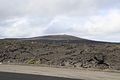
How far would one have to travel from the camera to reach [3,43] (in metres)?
52.1

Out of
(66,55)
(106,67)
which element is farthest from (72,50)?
(106,67)

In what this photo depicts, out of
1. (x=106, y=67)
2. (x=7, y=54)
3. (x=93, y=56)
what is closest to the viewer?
(x=106, y=67)

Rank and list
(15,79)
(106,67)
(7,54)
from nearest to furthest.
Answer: (15,79)
(106,67)
(7,54)

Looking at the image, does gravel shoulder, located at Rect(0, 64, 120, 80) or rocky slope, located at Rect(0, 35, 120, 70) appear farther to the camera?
rocky slope, located at Rect(0, 35, 120, 70)

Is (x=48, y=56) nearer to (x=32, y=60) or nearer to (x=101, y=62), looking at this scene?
(x=32, y=60)

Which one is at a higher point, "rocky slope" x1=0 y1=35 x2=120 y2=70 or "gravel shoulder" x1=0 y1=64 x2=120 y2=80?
"rocky slope" x1=0 y1=35 x2=120 y2=70

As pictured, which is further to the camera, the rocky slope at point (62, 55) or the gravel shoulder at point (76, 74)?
the rocky slope at point (62, 55)

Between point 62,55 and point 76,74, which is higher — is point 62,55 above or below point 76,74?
above

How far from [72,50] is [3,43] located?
494 inches

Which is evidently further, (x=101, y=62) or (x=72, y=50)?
(x=72, y=50)

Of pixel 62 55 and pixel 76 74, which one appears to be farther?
pixel 62 55

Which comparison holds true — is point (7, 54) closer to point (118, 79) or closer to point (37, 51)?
point (37, 51)

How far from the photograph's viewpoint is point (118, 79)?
27.3m

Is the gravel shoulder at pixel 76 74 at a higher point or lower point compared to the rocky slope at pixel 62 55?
lower
